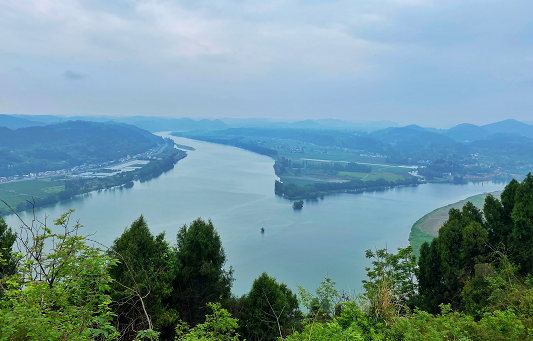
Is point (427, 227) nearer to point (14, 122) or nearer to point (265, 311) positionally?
point (265, 311)

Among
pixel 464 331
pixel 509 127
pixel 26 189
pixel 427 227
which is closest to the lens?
pixel 464 331

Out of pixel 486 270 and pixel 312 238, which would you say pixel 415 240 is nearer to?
pixel 312 238

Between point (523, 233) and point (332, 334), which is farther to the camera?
point (523, 233)

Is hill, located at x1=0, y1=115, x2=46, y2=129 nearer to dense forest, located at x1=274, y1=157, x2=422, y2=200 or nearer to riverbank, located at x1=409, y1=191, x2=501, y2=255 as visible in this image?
dense forest, located at x1=274, y1=157, x2=422, y2=200

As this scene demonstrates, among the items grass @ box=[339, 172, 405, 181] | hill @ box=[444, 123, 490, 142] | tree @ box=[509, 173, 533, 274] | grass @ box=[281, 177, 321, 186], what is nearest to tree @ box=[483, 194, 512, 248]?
tree @ box=[509, 173, 533, 274]

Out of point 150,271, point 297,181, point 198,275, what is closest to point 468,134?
point 297,181

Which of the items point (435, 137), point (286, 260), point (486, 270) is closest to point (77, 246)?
point (486, 270)

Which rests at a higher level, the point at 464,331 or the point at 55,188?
the point at 464,331
